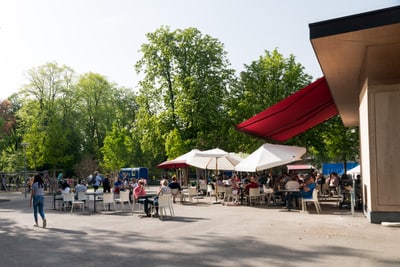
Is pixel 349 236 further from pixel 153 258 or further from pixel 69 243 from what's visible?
pixel 69 243

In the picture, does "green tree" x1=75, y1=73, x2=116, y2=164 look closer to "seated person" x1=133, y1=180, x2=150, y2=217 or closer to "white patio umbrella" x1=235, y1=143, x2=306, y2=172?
"white patio umbrella" x1=235, y1=143, x2=306, y2=172

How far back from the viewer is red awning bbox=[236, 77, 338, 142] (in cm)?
1577

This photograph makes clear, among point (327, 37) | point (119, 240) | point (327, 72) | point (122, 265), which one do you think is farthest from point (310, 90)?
point (122, 265)

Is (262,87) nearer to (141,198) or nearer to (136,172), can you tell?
(141,198)

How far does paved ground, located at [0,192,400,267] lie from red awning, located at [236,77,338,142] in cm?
431

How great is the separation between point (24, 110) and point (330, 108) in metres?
34.2

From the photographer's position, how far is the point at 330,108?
66.0 ft

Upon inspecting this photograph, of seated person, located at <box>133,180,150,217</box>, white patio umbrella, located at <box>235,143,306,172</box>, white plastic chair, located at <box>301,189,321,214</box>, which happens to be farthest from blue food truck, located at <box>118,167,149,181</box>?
white plastic chair, located at <box>301,189,321,214</box>

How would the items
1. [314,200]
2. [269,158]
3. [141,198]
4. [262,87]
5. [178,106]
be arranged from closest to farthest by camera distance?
[314,200], [141,198], [269,158], [262,87], [178,106]

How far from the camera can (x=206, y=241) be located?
365 inches

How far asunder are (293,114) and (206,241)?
1025cm

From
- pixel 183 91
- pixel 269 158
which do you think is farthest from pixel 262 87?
pixel 269 158

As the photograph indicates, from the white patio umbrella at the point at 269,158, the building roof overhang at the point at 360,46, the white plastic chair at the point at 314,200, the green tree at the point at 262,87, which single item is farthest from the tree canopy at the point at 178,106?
the building roof overhang at the point at 360,46

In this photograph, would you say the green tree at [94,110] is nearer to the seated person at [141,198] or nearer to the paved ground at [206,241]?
the seated person at [141,198]
